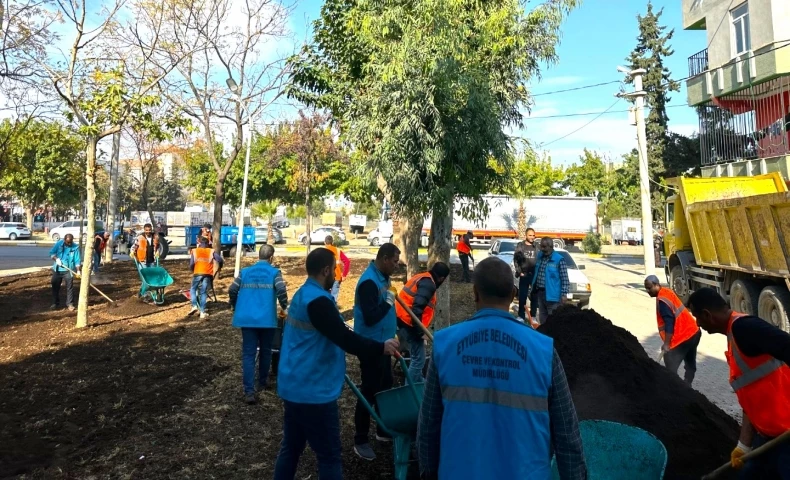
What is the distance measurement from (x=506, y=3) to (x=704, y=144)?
17.8m

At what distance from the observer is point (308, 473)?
4.71 metres

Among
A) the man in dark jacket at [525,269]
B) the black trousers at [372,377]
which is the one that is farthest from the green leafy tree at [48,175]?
the black trousers at [372,377]

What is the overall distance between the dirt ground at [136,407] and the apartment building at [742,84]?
16.8 metres

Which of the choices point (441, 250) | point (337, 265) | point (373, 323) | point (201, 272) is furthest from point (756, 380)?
point (201, 272)

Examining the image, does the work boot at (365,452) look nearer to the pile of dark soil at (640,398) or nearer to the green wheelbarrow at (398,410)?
the green wheelbarrow at (398,410)

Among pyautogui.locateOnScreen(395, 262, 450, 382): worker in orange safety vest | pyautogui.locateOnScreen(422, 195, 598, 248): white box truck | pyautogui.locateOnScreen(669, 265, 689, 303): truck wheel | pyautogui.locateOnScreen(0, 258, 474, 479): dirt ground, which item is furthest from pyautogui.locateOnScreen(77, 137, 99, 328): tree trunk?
pyautogui.locateOnScreen(422, 195, 598, 248): white box truck

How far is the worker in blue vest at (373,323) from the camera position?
4.80 m

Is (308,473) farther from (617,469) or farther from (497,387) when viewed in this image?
Result: (497,387)

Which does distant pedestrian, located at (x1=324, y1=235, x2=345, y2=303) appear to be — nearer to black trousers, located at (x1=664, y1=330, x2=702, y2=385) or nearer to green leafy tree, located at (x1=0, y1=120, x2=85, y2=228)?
black trousers, located at (x1=664, y1=330, x2=702, y2=385)

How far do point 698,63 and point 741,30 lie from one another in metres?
2.44

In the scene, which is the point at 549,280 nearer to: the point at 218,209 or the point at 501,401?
the point at 501,401

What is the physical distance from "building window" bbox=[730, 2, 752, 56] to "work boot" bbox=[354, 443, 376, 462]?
66.2ft

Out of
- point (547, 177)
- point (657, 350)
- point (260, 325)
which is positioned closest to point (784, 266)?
point (657, 350)

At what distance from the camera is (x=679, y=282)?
579 inches
